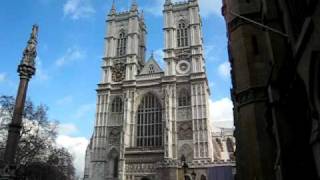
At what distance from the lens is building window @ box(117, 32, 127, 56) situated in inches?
2274

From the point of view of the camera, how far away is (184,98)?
50531 millimetres

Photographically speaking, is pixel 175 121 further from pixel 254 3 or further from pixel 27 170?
pixel 254 3

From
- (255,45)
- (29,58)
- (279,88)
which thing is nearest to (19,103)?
(29,58)

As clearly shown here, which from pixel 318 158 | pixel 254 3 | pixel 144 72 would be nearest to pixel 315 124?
pixel 318 158

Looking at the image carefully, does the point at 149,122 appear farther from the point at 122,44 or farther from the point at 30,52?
the point at 30,52

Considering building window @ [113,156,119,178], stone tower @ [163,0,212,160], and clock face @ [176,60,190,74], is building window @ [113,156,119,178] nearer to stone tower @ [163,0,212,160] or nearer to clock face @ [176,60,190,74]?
stone tower @ [163,0,212,160]

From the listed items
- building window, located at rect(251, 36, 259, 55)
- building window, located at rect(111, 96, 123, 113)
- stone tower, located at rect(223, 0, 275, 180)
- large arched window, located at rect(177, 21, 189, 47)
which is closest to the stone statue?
stone tower, located at rect(223, 0, 275, 180)

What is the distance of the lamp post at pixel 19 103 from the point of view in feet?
47.5

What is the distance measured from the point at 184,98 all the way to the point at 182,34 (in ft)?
37.7

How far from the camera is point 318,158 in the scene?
7.95m

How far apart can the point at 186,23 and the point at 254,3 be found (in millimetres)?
40558

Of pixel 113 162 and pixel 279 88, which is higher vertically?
pixel 113 162

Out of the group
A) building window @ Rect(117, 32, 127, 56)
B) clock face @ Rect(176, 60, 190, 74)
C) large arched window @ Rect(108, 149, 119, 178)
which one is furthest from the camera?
building window @ Rect(117, 32, 127, 56)

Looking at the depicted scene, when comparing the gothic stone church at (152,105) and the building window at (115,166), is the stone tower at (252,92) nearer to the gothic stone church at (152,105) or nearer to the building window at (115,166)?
the gothic stone church at (152,105)
